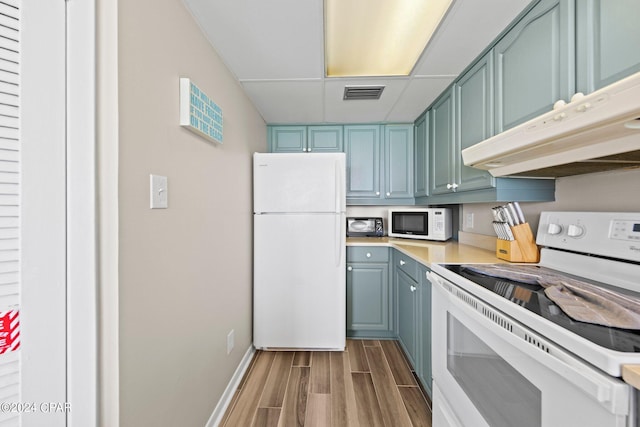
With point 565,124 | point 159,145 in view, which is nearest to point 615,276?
point 565,124

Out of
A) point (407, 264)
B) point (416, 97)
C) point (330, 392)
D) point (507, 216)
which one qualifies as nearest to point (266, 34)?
point (416, 97)

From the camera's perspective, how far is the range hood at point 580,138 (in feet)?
2.10

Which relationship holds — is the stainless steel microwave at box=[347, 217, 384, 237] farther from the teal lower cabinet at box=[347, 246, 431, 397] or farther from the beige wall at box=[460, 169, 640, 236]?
the beige wall at box=[460, 169, 640, 236]

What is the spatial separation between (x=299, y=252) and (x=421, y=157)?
1515 millimetres

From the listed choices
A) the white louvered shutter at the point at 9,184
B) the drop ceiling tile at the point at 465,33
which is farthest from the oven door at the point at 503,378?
the white louvered shutter at the point at 9,184

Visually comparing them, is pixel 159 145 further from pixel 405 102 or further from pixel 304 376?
pixel 405 102

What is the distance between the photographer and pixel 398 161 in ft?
9.04

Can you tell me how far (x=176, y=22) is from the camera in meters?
1.13

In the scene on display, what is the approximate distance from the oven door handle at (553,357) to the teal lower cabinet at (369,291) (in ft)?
4.45

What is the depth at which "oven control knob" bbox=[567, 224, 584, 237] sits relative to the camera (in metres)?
1.10

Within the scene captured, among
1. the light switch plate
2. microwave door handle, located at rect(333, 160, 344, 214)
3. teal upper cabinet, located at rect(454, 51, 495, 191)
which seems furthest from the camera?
microwave door handle, located at rect(333, 160, 344, 214)

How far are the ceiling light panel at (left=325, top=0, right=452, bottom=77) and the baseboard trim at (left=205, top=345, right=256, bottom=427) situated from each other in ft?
7.23

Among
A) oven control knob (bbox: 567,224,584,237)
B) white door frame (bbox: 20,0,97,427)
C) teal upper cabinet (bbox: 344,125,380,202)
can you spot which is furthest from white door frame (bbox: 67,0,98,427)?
teal upper cabinet (bbox: 344,125,380,202)

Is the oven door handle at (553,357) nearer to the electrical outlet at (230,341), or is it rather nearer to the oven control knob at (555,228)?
the oven control knob at (555,228)
